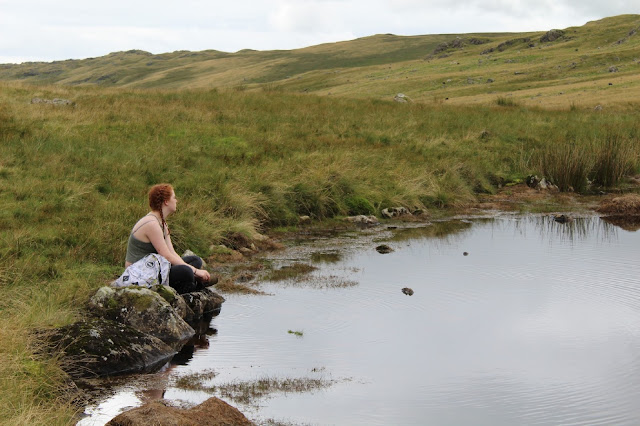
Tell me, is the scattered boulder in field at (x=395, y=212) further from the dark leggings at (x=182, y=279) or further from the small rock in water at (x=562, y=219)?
the dark leggings at (x=182, y=279)

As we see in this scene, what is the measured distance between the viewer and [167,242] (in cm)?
1023

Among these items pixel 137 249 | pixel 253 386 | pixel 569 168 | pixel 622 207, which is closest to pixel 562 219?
pixel 622 207

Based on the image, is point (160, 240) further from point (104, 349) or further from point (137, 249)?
point (104, 349)

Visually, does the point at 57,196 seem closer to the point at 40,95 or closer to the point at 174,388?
the point at 174,388

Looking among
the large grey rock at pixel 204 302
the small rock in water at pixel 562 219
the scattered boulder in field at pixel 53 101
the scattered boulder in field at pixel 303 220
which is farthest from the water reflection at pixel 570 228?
the scattered boulder in field at pixel 53 101

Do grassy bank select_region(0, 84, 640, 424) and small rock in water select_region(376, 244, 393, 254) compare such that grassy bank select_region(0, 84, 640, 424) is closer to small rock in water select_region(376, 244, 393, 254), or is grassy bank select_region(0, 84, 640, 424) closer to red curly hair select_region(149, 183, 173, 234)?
red curly hair select_region(149, 183, 173, 234)

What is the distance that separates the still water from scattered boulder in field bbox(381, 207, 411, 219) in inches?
135

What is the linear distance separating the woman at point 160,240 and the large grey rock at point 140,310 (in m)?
0.75

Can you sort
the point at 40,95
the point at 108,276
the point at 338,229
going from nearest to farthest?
1. the point at 108,276
2. the point at 338,229
3. the point at 40,95

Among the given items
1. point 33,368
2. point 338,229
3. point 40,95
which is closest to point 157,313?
point 33,368

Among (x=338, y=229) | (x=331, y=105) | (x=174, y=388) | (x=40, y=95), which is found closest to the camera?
(x=174, y=388)

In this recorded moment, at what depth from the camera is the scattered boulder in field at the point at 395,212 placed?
18641 mm

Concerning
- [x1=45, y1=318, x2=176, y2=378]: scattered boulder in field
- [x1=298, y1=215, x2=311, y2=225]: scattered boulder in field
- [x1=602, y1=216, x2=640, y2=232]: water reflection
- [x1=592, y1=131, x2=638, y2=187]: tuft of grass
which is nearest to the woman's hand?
[x1=45, y1=318, x2=176, y2=378]: scattered boulder in field

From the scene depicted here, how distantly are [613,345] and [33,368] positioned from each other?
670 cm
